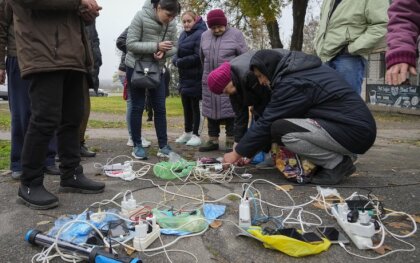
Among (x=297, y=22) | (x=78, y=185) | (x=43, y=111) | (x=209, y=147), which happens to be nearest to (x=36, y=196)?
(x=78, y=185)

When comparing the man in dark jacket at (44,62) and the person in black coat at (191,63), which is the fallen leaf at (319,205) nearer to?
the man in dark jacket at (44,62)

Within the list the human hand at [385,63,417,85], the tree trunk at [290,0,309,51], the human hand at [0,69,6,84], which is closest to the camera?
the human hand at [385,63,417,85]

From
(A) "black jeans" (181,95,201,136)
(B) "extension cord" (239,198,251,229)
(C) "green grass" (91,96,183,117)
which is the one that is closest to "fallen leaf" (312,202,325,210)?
(B) "extension cord" (239,198,251,229)

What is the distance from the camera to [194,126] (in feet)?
18.3

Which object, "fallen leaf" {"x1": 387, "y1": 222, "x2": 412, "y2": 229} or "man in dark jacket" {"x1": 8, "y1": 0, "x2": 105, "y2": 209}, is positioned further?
"man in dark jacket" {"x1": 8, "y1": 0, "x2": 105, "y2": 209}

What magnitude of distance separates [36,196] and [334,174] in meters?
2.31

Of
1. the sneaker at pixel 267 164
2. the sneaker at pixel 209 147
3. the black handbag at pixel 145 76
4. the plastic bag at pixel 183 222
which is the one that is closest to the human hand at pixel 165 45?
the black handbag at pixel 145 76

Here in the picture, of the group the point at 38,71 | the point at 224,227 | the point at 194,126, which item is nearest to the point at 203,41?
the point at 194,126

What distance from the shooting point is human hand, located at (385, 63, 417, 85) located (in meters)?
1.98

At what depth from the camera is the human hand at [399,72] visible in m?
1.98

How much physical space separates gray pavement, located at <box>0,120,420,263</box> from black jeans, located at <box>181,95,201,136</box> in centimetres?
78

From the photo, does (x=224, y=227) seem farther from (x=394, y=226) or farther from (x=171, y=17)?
(x=171, y=17)

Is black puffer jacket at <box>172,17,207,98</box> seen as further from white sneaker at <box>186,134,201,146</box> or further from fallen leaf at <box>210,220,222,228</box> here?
fallen leaf at <box>210,220,222,228</box>

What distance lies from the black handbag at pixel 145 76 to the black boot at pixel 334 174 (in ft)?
6.20
